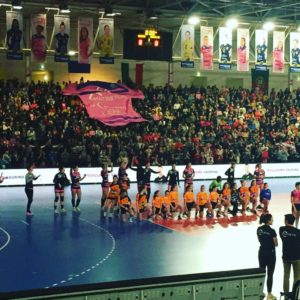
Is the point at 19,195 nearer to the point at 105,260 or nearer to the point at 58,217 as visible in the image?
the point at 58,217

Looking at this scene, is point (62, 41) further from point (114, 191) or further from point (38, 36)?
point (114, 191)

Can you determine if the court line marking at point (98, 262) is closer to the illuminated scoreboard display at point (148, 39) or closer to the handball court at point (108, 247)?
the handball court at point (108, 247)

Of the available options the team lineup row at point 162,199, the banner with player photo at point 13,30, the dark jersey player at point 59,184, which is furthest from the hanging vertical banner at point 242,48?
the dark jersey player at point 59,184

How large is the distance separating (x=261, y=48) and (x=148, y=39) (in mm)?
8000

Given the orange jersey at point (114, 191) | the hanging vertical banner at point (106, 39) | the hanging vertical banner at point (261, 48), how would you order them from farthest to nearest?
the hanging vertical banner at point (261, 48), the hanging vertical banner at point (106, 39), the orange jersey at point (114, 191)

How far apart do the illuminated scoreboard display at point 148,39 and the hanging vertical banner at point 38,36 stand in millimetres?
4585

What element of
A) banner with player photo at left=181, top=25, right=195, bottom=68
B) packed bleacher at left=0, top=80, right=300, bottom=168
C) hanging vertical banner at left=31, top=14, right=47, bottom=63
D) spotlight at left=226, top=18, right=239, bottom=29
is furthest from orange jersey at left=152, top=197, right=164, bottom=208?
spotlight at left=226, top=18, right=239, bottom=29

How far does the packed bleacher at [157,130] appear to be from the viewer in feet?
100

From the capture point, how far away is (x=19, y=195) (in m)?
25.7

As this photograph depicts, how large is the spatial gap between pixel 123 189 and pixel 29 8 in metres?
18.7

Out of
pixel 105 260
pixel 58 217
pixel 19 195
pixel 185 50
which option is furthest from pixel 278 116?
pixel 105 260

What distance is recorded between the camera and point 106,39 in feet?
105

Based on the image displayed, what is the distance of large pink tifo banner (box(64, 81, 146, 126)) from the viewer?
112ft

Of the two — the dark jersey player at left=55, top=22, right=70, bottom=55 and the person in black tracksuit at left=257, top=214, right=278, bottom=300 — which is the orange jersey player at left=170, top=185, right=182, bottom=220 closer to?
the person in black tracksuit at left=257, top=214, right=278, bottom=300
